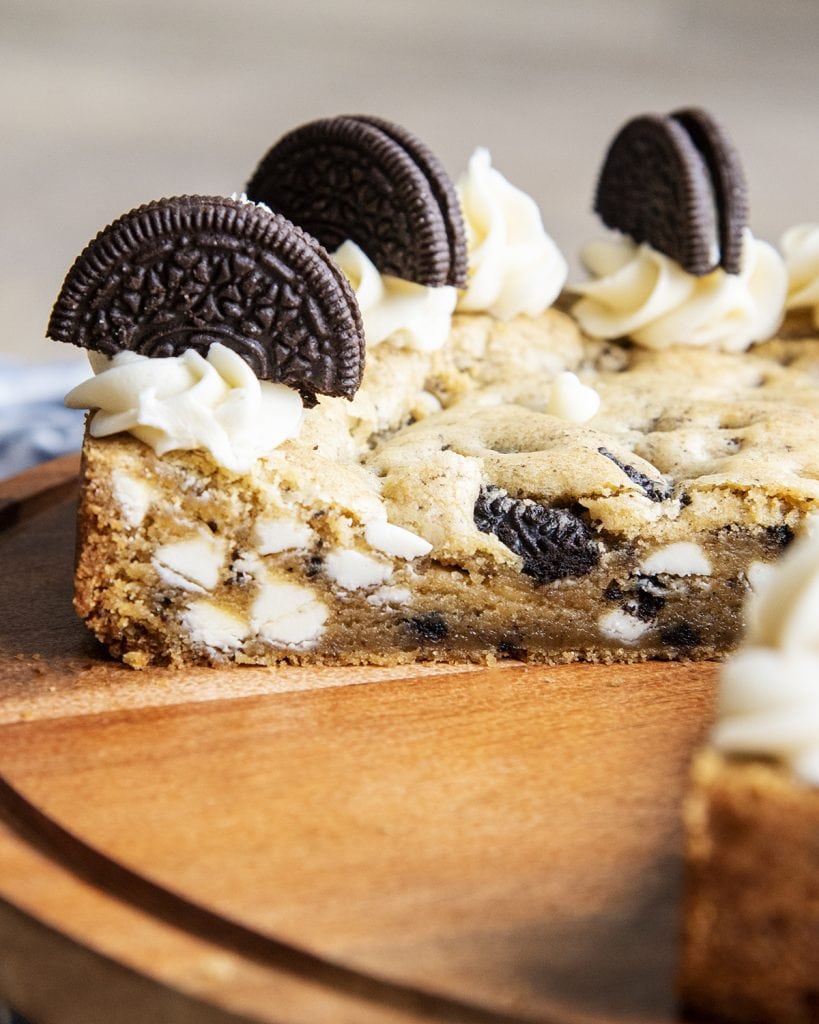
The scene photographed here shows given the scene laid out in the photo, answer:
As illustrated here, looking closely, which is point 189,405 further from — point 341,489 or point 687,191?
point 687,191

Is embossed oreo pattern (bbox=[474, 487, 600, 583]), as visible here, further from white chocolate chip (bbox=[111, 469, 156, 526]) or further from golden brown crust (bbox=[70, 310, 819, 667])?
white chocolate chip (bbox=[111, 469, 156, 526])

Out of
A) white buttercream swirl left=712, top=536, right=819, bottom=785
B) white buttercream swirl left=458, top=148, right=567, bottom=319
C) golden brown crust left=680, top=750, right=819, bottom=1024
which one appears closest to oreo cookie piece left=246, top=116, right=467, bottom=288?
white buttercream swirl left=458, top=148, right=567, bottom=319

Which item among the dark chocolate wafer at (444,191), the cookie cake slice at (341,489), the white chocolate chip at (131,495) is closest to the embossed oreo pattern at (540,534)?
the cookie cake slice at (341,489)

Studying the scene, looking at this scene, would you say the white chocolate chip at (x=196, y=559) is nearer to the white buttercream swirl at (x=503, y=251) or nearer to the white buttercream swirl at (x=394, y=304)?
the white buttercream swirl at (x=394, y=304)

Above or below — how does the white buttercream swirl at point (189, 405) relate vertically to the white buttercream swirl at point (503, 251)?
below

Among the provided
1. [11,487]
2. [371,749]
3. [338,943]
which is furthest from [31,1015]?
[11,487]

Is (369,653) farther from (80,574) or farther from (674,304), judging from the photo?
(674,304)
